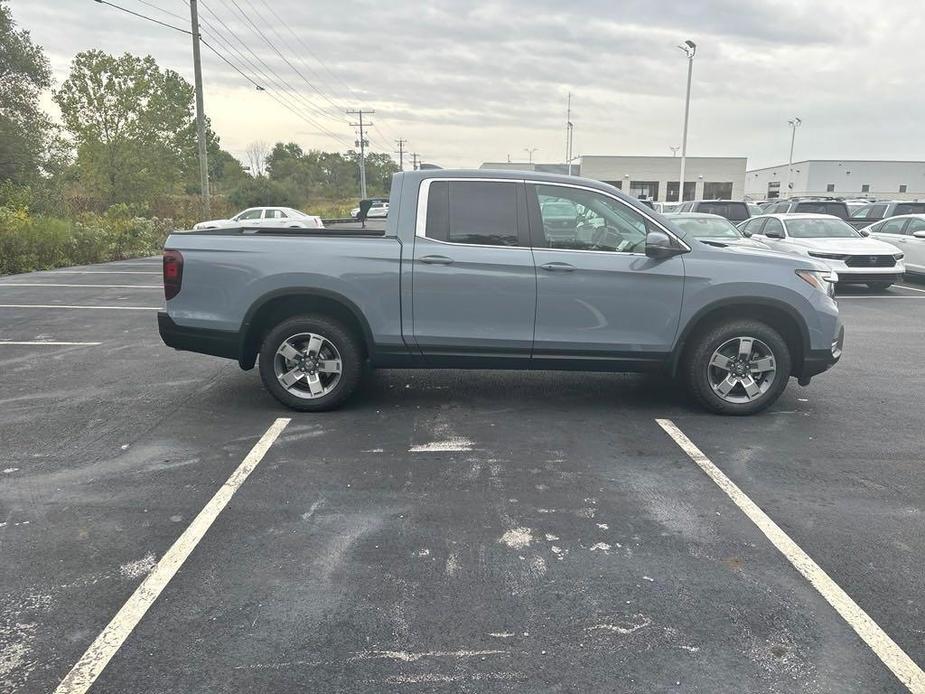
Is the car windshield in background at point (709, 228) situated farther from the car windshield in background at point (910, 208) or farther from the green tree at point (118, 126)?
the green tree at point (118, 126)

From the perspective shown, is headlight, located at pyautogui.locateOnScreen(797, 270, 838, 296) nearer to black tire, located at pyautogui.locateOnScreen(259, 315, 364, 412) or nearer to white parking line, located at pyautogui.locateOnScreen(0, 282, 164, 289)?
black tire, located at pyautogui.locateOnScreen(259, 315, 364, 412)

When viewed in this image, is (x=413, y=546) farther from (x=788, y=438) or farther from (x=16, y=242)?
(x=16, y=242)

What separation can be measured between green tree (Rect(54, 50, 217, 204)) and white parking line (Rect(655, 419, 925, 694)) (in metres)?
45.6

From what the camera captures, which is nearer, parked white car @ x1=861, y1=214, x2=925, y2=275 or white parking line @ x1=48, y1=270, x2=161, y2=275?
parked white car @ x1=861, y1=214, x2=925, y2=275

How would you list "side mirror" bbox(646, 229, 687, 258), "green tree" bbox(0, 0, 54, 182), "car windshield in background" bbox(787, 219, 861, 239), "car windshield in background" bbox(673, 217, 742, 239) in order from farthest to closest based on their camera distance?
"green tree" bbox(0, 0, 54, 182), "car windshield in background" bbox(787, 219, 861, 239), "car windshield in background" bbox(673, 217, 742, 239), "side mirror" bbox(646, 229, 687, 258)

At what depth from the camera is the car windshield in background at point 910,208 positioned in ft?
61.8

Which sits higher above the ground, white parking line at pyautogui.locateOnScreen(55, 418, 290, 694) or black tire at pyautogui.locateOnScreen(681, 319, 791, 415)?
black tire at pyautogui.locateOnScreen(681, 319, 791, 415)

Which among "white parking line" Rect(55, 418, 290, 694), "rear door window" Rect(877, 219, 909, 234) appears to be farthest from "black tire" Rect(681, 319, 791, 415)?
"rear door window" Rect(877, 219, 909, 234)

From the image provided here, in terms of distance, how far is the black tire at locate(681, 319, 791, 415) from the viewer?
218 inches

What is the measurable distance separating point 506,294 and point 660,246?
1.27 m

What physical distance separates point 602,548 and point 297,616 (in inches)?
61.7

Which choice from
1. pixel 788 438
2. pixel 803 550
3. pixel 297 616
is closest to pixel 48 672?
pixel 297 616

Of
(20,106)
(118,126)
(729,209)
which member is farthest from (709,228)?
(118,126)

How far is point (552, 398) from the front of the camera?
20.4 ft
